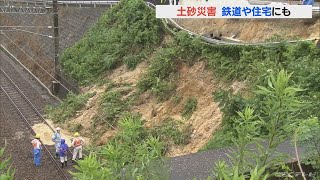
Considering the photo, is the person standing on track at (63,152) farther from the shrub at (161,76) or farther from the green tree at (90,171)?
the green tree at (90,171)

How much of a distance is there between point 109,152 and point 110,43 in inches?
811

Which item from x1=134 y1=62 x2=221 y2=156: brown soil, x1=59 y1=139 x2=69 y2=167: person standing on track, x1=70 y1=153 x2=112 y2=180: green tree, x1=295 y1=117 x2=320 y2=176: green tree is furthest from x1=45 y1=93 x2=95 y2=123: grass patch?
x1=70 y1=153 x2=112 y2=180: green tree

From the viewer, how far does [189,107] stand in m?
17.1

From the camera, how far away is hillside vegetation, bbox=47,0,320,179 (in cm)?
500

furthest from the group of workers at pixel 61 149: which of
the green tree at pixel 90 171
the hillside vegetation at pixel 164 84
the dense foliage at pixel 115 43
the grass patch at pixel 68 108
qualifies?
the green tree at pixel 90 171

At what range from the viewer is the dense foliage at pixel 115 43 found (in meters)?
22.3

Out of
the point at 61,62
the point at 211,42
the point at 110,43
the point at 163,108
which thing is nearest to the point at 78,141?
the point at 163,108

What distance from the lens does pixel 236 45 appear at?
16.9m

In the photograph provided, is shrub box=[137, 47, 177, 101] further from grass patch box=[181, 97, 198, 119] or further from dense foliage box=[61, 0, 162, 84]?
dense foliage box=[61, 0, 162, 84]

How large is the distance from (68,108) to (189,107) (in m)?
7.07
